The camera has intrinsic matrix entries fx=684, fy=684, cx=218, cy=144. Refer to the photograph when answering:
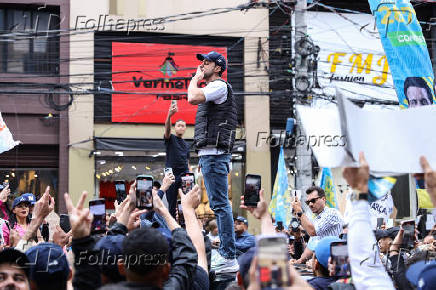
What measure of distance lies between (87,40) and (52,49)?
1.10m

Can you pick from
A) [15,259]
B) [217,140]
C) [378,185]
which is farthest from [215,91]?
[15,259]

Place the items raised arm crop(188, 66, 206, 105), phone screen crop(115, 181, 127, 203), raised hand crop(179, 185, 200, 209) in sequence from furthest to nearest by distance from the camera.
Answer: raised arm crop(188, 66, 206, 105)
phone screen crop(115, 181, 127, 203)
raised hand crop(179, 185, 200, 209)

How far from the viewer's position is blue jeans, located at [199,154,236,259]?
A: 21.6ft

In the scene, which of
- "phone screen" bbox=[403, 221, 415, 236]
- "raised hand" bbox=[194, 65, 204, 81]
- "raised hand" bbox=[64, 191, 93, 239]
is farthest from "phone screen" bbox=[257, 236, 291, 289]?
"raised hand" bbox=[194, 65, 204, 81]

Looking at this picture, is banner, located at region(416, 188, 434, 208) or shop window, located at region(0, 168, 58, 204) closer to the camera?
banner, located at region(416, 188, 434, 208)

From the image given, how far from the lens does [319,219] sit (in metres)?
7.99

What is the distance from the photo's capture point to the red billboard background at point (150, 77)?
19.5 meters

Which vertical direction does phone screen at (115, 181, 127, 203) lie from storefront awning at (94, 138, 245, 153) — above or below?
below

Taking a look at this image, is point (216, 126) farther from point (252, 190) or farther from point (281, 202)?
point (281, 202)

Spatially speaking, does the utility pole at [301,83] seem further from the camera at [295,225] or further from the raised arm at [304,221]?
the raised arm at [304,221]

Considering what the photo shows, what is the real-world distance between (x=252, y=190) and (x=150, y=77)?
1430 cm

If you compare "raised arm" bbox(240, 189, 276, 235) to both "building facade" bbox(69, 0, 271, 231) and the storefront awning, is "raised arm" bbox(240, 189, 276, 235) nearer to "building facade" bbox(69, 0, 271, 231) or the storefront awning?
"building facade" bbox(69, 0, 271, 231)

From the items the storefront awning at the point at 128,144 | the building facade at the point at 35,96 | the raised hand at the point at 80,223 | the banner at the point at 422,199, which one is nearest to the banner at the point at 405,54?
the banner at the point at 422,199

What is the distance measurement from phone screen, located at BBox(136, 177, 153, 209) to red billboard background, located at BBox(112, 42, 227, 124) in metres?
14.6
